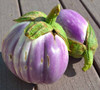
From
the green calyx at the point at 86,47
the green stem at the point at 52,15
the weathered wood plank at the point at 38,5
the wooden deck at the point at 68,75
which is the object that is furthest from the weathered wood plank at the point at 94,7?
the green stem at the point at 52,15

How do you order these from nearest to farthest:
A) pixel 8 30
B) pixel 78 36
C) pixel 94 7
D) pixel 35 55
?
pixel 35 55, pixel 78 36, pixel 8 30, pixel 94 7

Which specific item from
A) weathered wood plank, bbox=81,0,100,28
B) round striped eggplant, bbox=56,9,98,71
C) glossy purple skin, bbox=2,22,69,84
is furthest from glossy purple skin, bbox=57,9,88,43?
weathered wood plank, bbox=81,0,100,28

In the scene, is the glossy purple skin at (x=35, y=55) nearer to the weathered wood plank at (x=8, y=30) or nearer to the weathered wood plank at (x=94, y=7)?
the weathered wood plank at (x=8, y=30)

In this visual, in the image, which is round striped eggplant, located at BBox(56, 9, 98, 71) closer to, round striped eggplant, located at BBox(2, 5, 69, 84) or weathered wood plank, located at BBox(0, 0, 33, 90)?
round striped eggplant, located at BBox(2, 5, 69, 84)

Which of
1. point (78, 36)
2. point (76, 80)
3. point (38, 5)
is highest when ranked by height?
point (38, 5)

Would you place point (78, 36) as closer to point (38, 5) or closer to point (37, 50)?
point (37, 50)

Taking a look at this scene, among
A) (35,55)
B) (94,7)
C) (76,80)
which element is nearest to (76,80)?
(76,80)
